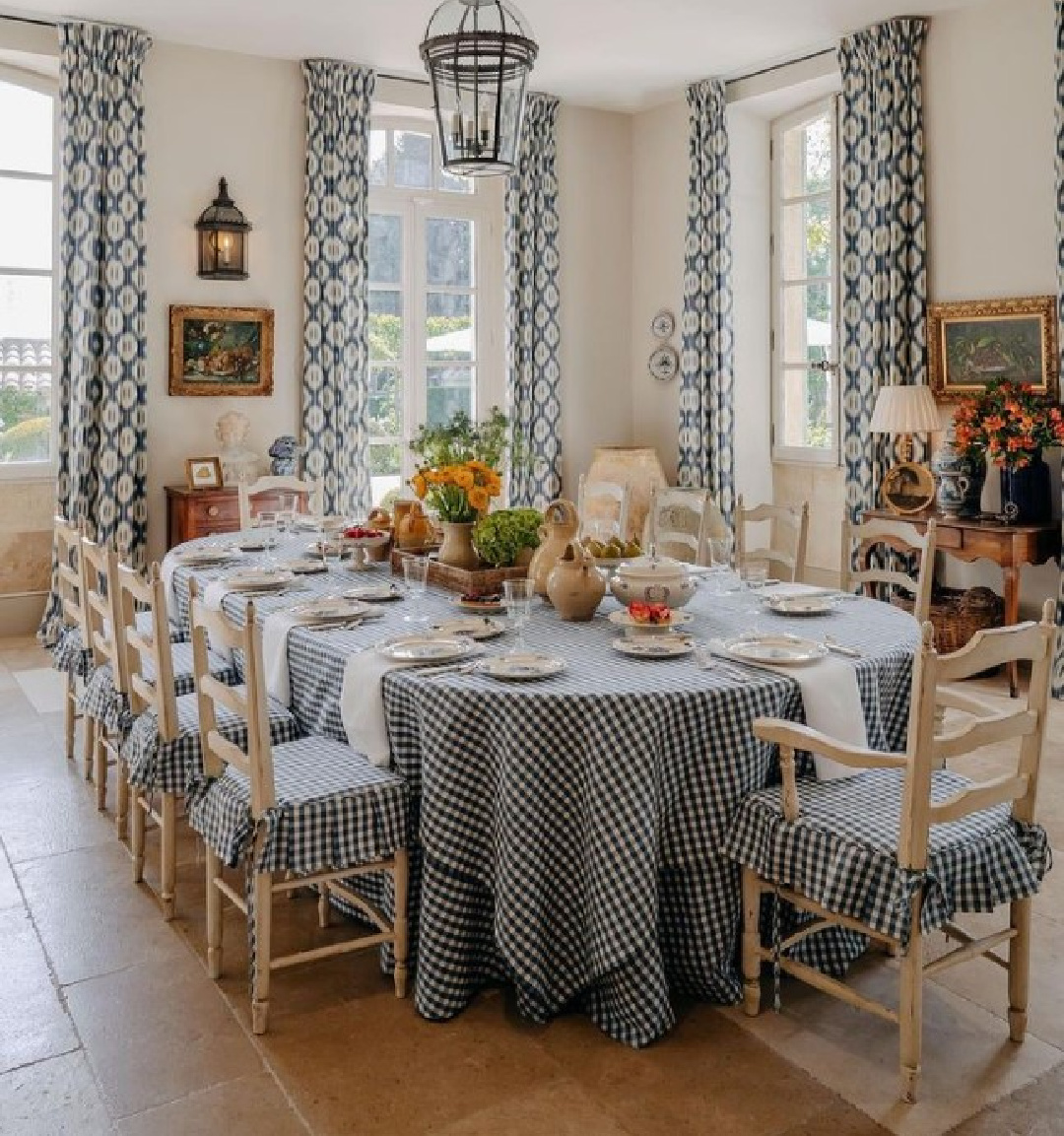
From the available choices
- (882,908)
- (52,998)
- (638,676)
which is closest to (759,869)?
(882,908)

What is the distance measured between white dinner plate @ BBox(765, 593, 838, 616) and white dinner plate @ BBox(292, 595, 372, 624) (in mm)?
1174

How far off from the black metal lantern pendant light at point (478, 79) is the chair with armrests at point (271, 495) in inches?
89.6

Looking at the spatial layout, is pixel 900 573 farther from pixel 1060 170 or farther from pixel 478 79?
pixel 1060 170

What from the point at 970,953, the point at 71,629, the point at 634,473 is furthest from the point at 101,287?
the point at 970,953

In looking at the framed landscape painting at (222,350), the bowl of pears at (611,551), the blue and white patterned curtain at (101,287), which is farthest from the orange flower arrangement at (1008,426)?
the blue and white patterned curtain at (101,287)

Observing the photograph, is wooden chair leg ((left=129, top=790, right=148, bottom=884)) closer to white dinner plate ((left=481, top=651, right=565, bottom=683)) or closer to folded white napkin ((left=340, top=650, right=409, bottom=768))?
folded white napkin ((left=340, top=650, right=409, bottom=768))

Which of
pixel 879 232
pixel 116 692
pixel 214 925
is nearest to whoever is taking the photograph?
pixel 214 925

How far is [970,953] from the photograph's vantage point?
2375 millimetres

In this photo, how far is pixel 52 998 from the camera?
2645 millimetres

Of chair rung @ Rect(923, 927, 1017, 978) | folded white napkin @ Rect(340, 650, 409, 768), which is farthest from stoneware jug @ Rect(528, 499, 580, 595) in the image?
chair rung @ Rect(923, 927, 1017, 978)

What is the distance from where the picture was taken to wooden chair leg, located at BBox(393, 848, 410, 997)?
2617 millimetres

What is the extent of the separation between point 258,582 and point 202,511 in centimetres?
285

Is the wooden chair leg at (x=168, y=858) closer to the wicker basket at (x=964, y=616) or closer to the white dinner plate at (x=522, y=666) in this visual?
the white dinner plate at (x=522, y=666)

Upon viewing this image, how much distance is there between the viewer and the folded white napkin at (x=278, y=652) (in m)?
3.16
